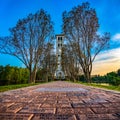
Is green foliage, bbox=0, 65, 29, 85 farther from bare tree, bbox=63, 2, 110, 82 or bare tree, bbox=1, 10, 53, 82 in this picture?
bare tree, bbox=63, 2, 110, 82

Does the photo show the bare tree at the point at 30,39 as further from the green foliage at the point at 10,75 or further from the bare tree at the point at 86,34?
the green foliage at the point at 10,75

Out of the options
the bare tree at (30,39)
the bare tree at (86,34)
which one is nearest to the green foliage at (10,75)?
the bare tree at (30,39)

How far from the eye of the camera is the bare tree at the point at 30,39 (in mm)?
24922

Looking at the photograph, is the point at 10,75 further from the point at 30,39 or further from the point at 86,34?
the point at 86,34

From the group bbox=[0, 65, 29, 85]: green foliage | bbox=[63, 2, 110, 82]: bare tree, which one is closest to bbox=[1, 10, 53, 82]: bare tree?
bbox=[63, 2, 110, 82]: bare tree

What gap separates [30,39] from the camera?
83.9 feet

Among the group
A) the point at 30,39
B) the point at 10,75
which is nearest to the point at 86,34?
the point at 30,39

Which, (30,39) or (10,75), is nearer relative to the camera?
(30,39)

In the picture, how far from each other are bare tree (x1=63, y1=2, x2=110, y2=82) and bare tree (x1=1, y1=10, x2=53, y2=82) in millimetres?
3546

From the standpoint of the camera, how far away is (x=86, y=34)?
24438 millimetres

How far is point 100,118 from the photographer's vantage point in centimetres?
317

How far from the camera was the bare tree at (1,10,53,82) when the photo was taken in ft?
81.8

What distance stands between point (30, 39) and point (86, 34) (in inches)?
266

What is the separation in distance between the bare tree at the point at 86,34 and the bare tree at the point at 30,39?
140 inches
